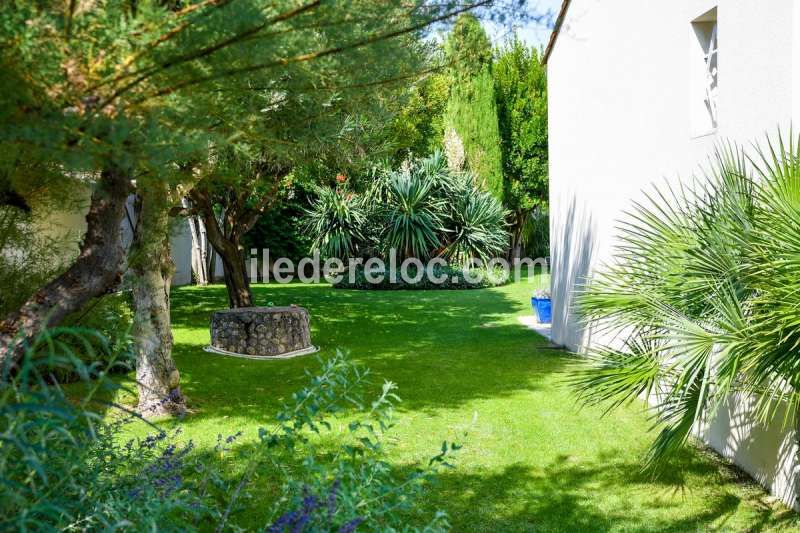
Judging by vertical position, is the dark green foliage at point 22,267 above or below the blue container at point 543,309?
above

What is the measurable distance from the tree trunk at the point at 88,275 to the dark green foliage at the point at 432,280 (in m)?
18.9

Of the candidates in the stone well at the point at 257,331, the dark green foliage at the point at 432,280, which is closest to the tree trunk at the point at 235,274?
the stone well at the point at 257,331

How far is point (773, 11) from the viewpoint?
5.15 m

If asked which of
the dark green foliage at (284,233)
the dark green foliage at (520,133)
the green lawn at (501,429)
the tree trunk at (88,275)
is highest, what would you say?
the dark green foliage at (520,133)

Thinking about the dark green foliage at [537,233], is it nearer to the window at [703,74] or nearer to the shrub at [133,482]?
the window at [703,74]

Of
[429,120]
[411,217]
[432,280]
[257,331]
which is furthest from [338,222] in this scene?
[257,331]

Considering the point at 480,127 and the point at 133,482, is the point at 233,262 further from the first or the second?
the point at 480,127

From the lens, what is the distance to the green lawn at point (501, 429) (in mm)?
5199

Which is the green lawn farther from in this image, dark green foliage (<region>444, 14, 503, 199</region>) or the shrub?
dark green foliage (<region>444, 14, 503, 199</region>)

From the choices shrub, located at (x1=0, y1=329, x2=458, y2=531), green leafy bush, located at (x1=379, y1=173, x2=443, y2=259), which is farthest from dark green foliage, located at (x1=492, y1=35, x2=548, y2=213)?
shrub, located at (x1=0, y1=329, x2=458, y2=531)

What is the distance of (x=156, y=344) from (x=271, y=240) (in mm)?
17755

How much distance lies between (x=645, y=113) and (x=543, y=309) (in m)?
6.63

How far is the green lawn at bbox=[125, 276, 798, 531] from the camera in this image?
17.1 ft

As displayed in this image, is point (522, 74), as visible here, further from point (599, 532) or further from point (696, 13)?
point (599, 532)
